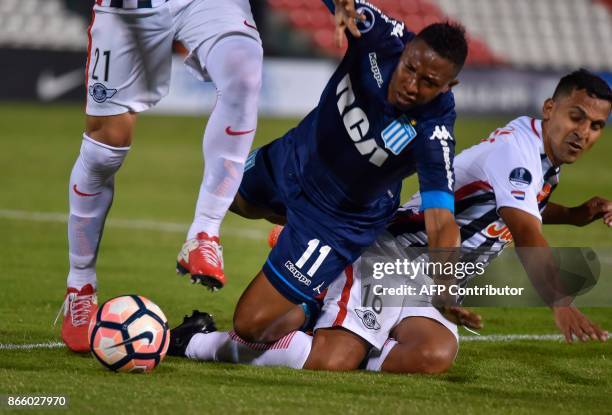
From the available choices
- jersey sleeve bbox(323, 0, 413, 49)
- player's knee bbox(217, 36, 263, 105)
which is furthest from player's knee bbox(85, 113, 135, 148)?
jersey sleeve bbox(323, 0, 413, 49)

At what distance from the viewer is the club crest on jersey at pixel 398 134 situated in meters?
4.66

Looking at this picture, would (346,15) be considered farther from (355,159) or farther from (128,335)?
(128,335)

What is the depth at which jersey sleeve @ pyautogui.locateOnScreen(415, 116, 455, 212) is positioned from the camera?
171 inches

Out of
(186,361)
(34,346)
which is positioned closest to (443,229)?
(186,361)

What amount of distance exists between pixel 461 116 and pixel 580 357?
17.7 m

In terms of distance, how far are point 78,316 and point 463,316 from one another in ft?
6.28

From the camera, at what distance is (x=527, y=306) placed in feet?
22.2

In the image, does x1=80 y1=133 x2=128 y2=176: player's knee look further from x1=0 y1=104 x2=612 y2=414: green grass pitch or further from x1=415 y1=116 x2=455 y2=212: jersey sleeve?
x1=415 y1=116 x2=455 y2=212: jersey sleeve

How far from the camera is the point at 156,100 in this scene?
5039 mm

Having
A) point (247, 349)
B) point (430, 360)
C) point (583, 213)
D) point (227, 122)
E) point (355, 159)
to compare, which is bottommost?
point (247, 349)

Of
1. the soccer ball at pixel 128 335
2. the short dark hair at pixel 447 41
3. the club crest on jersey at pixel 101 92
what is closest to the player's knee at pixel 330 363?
the soccer ball at pixel 128 335

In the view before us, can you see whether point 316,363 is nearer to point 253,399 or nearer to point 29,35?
point 253,399

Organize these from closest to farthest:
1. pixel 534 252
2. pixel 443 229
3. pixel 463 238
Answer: pixel 443 229, pixel 534 252, pixel 463 238

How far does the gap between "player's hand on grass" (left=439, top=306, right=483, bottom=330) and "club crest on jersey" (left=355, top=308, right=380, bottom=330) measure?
0.96 m
